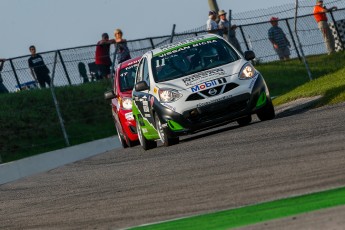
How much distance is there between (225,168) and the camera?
1385 centimetres

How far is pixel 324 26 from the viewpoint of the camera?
3384cm

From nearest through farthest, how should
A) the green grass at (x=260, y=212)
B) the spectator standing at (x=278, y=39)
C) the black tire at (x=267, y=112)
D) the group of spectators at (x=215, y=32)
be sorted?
the green grass at (x=260, y=212) < the black tire at (x=267, y=112) < the group of spectators at (x=215, y=32) < the spectator standing at (x=278, y=39)

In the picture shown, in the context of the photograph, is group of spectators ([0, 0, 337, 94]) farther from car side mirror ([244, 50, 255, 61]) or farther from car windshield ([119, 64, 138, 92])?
car side mirror ([244, 50, 255, 61])

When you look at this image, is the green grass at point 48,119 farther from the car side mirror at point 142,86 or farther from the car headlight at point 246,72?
the car headlight at point 246,72

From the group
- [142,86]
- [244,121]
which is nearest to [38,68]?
[244,121]

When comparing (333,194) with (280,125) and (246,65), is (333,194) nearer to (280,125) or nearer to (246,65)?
(280,125)

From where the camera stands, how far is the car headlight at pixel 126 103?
23078mm

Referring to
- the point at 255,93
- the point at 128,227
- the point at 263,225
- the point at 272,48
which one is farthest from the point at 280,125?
the point at 272,48

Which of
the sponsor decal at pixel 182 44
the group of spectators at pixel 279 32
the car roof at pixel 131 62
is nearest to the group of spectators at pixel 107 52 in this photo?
the group of spectators at pixel 279 32

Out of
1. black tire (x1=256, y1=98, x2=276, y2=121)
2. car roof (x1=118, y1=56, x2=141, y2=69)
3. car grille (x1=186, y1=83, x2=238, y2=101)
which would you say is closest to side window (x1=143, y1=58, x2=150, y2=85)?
car grille (x1=186, y1=83, x2=238, y2=101)

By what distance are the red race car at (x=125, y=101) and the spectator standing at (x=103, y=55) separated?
272 inches

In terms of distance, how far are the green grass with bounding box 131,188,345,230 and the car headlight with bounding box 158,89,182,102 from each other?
8682 mm

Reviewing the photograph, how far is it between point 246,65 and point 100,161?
11.6ft

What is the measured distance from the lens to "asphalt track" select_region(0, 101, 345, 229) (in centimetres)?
1098
